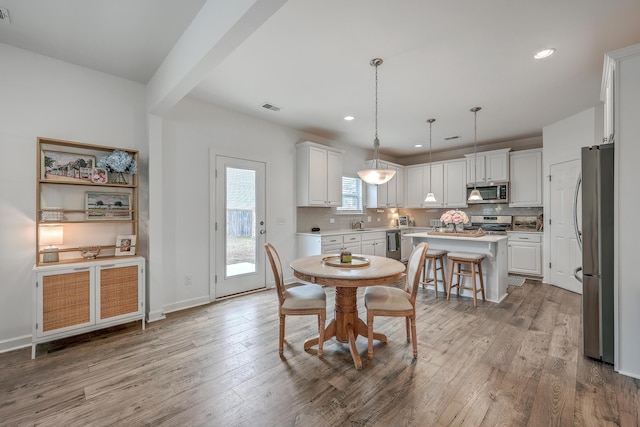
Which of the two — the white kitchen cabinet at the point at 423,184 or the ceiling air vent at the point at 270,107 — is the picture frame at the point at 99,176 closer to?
the ceiling air vent at the point at 270,107

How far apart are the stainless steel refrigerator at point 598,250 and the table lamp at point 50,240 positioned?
16.2 feet

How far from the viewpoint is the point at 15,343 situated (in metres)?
2.62

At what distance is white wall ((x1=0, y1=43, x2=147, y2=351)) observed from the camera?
8.50 ft

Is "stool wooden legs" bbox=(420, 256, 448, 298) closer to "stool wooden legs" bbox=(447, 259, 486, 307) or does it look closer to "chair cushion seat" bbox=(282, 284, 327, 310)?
"stool wooden legs" bbox=(447, 259, 486, 307)

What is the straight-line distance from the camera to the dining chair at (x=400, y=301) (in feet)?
7.67

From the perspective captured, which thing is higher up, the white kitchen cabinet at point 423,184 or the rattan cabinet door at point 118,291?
the white kitchen cabinet at point 423,184

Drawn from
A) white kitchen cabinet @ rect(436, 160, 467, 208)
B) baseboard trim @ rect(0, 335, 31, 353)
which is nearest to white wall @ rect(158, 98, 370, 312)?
baseboard trim @ rect(0, 335, 31, 353)

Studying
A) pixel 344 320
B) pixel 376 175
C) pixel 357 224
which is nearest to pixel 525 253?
pixel 357 224

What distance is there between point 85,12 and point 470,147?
274 inches

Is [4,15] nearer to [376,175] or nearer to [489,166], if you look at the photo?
[376,175]

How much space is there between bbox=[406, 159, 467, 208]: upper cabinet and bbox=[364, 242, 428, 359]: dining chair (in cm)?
433

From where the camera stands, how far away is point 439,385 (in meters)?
2.02

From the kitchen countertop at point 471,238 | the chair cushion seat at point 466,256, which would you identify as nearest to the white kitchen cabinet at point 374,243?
the kitchen countertop at point 471,238

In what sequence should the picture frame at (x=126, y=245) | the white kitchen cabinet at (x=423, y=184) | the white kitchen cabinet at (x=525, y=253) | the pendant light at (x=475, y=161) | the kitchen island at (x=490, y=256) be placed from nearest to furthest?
the picture frame at (x=126, y=245) → the kitchen island at (x=490, y=256) → the pendant light at (x=475, y=161) → the white kitchen cabinet at (x=525, y=253) → the white kitchen cabinet at (x=423, y=184)
